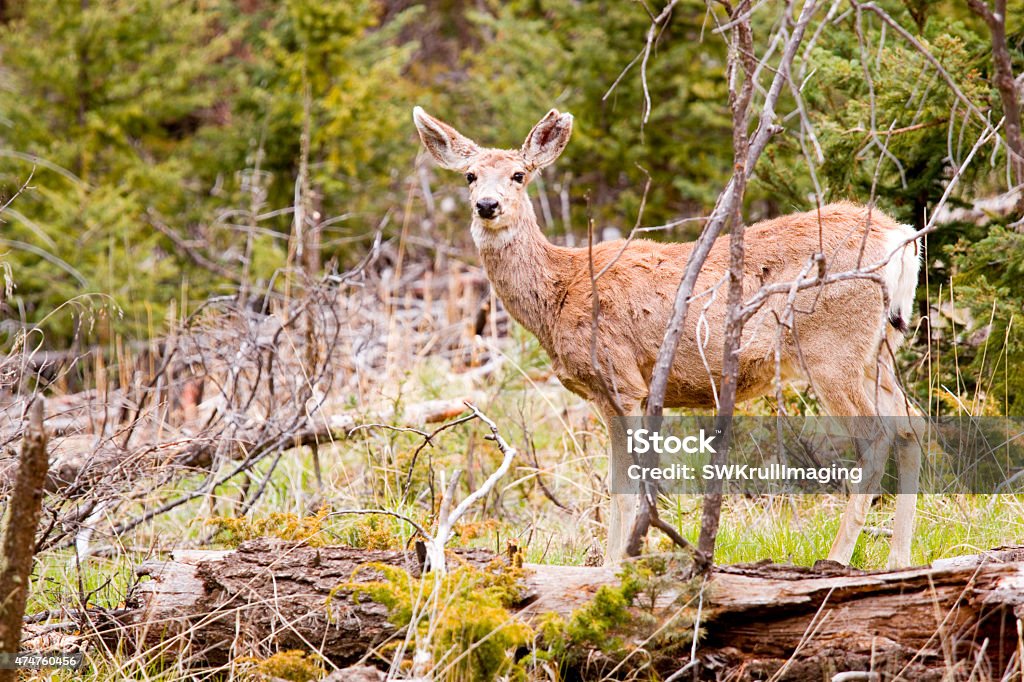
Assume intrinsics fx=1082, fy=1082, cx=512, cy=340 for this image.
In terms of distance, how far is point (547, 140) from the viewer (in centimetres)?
611

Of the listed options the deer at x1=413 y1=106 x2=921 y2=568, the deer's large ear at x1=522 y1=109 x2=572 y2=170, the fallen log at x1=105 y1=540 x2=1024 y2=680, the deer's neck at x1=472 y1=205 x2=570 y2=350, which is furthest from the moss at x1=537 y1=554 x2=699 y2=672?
the deer's large ear at x1=522 y1=109 x2=572 y2=170

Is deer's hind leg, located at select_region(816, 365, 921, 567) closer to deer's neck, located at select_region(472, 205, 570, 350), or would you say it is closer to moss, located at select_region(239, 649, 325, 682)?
deer's neck, located at select_region(472, 205, 570, 350)

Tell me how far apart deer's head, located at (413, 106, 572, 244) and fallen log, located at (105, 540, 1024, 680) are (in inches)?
86.6

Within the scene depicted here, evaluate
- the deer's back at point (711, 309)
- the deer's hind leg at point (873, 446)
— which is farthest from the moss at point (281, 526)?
the deer's hind leg at point (873, 446)

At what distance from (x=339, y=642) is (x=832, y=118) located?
13.7 ft

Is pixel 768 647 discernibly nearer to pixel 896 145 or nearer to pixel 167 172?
pixel 896 145

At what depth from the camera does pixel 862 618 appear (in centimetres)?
374

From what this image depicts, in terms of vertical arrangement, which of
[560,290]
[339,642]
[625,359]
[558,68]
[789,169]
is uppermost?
[558,68]

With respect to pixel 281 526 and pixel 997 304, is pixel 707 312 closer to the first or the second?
pixel 997 304

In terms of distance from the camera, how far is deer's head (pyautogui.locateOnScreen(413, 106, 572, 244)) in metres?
5.89

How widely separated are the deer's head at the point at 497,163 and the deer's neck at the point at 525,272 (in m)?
0.05

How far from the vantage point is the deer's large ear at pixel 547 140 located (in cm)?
599

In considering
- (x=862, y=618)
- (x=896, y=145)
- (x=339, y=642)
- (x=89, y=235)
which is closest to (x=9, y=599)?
(x=339, y=642)

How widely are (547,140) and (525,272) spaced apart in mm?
790
